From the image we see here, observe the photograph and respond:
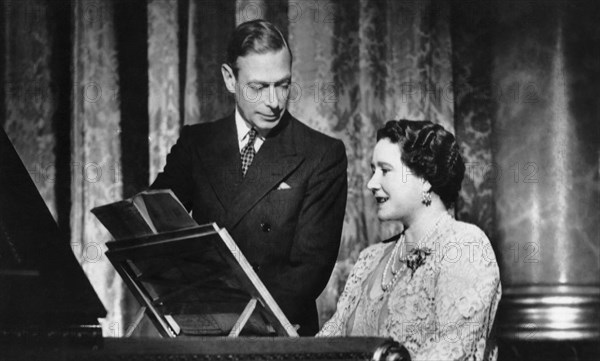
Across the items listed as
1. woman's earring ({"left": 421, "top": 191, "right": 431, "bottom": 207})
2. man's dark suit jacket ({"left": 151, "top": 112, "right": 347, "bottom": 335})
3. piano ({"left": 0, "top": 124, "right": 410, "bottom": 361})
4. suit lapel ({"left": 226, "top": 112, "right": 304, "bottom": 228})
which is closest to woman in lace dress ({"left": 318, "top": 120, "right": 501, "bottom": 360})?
woman's earring ({"left": 421, "top": 191, "right": 431, "bottom": 207})

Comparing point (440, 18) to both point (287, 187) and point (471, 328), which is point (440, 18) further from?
point (471, 328)

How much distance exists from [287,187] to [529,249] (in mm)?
1151

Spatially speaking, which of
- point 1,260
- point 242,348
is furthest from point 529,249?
point 1,260

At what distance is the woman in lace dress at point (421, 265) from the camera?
275 cm

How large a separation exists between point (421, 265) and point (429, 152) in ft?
1.17

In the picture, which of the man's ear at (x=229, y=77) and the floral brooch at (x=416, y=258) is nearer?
the floral brooch at (x=416, y=258)

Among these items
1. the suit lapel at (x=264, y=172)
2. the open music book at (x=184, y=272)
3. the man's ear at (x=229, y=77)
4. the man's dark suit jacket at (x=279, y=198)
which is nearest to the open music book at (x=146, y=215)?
the open music book at (x=184, y=272)

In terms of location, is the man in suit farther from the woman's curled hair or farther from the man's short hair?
the woman's curled hair

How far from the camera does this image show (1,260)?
1931 millimetres

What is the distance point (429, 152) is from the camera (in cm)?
302

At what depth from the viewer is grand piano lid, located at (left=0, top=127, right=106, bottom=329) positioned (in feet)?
6.23

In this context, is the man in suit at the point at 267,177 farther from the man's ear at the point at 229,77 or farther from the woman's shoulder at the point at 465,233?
the woman's shoulder at the point at 465,233

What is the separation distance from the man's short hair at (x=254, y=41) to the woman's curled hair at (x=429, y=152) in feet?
1.85

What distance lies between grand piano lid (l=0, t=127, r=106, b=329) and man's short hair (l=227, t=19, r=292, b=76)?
1478 millimetres
